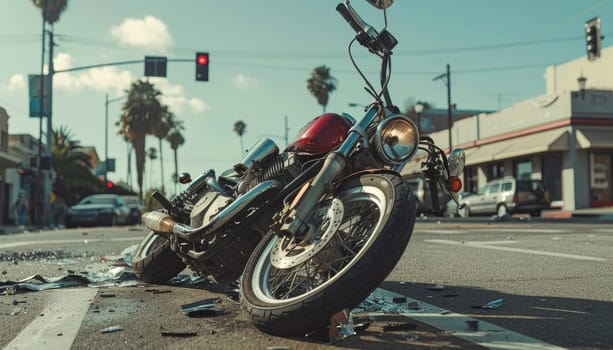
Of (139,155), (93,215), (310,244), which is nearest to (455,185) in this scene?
(310,244)

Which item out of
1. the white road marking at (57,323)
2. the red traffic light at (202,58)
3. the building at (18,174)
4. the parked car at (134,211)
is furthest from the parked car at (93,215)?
the white road marking at (57,323)

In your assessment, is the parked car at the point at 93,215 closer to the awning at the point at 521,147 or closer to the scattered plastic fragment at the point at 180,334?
the awning at the point at 521,147

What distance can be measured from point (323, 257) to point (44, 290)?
2.80 metres

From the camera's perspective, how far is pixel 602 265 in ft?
19.3

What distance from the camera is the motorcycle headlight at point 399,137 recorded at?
3133mm

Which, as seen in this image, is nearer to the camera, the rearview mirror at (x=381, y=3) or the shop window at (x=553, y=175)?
the rearview mirror at (x=381, y=3)

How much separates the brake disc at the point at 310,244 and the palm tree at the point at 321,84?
2083 inches

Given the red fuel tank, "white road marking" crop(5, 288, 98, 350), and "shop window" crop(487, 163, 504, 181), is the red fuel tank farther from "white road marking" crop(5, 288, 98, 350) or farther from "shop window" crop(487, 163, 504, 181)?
"shop window" crop(487, 163, 504, 181)

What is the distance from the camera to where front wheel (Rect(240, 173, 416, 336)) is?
255 centimetres

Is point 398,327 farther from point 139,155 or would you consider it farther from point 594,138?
point 139,155

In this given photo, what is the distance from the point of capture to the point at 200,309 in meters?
3.54

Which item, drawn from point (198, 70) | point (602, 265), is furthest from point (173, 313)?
point (198, 70)

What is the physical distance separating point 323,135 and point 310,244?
0.78m

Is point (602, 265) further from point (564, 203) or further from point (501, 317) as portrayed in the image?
point (564, 203)
